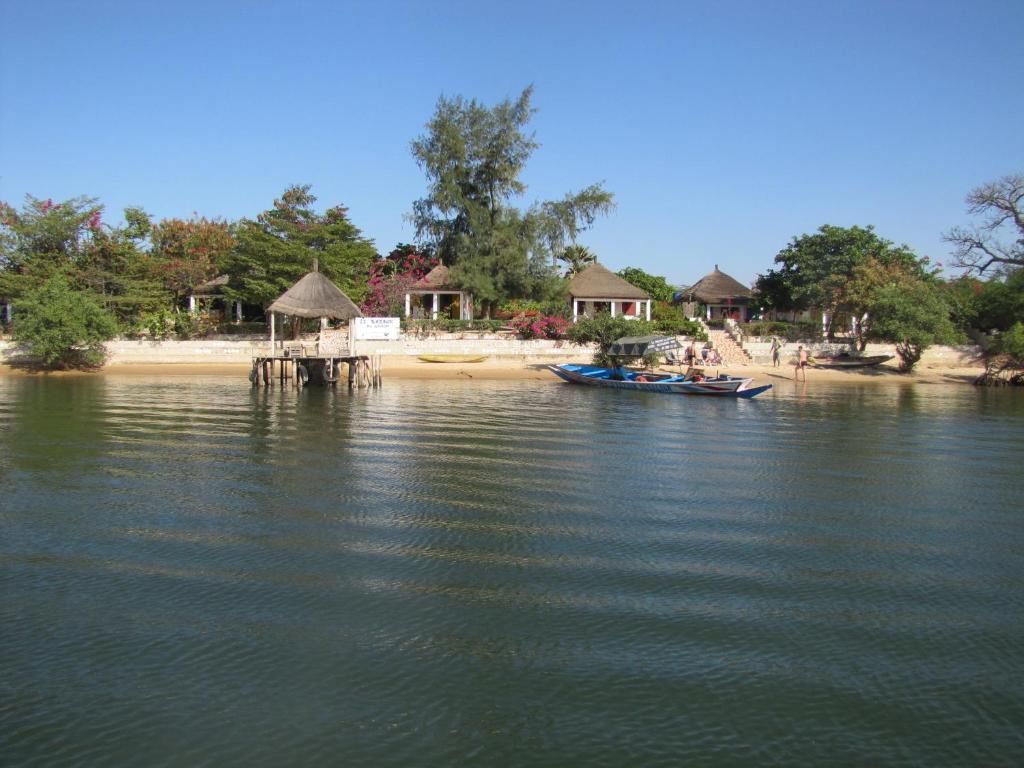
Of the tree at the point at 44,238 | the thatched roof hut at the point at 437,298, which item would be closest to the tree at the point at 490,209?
the thatched roof hut at the point at 437,298

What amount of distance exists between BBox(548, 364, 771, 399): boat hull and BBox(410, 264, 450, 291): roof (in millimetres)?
14681

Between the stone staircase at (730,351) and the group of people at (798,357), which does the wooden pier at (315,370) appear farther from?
the group of people at (798,357)

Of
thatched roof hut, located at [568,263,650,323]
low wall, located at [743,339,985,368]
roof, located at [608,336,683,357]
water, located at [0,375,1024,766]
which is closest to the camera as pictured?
water, located at [0,375,1024,766]

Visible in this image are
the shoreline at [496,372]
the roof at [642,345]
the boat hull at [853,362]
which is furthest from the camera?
the boat hull at [853,362]

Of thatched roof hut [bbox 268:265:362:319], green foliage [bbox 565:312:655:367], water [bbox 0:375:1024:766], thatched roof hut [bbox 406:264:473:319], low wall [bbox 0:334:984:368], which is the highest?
thatched roof hut [bbox 406:264:473:319]

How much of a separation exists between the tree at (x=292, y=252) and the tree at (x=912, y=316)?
1015 inches

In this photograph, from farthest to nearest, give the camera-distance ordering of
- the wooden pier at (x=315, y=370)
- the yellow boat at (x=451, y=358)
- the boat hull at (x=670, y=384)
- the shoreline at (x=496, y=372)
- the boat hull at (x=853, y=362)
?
the boat hull at (x=853, y=362) < the yellow boat at (x=451, y=358) < the shoreline at (x=496, y=372) < the wooden pier at (x=315, y=370) < the boat hull at (x=670, y=384)

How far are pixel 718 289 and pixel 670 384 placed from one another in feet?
98.9

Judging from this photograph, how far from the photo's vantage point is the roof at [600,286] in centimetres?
5119

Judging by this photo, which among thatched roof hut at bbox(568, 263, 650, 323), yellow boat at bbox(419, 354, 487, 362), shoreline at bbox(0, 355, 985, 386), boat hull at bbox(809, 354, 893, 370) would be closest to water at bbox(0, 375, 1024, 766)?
shoreline at bbox(0, 355, 985, 386)

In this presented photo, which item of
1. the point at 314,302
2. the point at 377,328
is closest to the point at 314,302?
the point at 314,302

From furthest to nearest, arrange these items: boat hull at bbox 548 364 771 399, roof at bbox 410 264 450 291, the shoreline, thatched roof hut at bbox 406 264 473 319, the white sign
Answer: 1. roof at bbox 410 264 450 291
2. thatched roof hut at bbox 406 264 473 319
3. the white sign
4. the shoreline
5. boat hull at bbox 548 364 771 399

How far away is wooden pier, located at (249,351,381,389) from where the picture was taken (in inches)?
1293

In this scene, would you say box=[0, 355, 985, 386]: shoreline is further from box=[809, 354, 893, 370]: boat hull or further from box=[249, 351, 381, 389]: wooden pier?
box=[249, 351, 381, 389]: wooden pier
